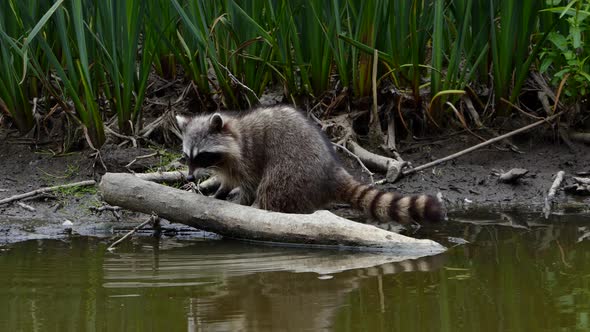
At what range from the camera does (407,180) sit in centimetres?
712

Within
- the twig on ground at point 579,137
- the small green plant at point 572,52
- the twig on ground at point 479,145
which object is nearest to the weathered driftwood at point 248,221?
the twig on ground at point 479,145

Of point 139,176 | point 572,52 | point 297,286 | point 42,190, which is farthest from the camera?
point 572,52

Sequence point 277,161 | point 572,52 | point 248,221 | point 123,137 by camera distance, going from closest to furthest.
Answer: point 248,221, point 277,161, point 572,52, point 123,137

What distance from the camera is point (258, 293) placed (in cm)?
455

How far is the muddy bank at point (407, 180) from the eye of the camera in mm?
6449

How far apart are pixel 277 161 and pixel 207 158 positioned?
46 centimetres

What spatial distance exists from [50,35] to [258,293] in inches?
147

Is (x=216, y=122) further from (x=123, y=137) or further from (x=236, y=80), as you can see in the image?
(x=123, y=137)

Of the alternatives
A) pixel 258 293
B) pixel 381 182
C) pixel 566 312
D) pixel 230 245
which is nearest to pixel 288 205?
pixel 230 245

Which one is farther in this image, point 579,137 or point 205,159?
point 579,137

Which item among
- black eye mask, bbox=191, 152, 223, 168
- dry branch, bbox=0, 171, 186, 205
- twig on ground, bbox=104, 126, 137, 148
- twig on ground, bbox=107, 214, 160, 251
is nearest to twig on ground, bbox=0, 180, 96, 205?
dry branch, bbox=0, 171, 186, 205

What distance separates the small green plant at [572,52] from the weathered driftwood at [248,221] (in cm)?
223

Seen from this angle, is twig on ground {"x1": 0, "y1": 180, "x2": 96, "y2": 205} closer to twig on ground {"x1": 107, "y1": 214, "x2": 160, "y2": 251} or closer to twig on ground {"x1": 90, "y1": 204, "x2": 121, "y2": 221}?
twig on ground {"x1": 90, "y1": 204, "x2": 121, "y2": 221}

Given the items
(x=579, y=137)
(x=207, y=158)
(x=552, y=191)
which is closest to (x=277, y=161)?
(x=207, y=158)
